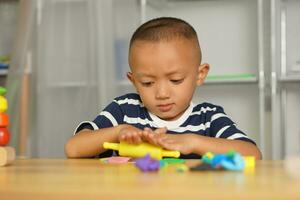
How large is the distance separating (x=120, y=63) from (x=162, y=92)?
4.17ft

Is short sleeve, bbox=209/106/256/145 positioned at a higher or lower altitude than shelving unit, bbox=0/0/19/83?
lower

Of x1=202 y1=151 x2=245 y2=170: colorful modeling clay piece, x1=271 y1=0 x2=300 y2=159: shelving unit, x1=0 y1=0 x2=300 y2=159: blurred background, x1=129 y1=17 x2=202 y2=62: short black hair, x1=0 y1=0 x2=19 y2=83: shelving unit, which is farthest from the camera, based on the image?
x1=0 y1=0 x2=19 y2=83: shelving unit

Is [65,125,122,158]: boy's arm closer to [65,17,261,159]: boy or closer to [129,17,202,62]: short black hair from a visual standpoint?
[65,17,261,159]: boy

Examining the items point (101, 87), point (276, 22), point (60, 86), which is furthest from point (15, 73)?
point (276, 22)

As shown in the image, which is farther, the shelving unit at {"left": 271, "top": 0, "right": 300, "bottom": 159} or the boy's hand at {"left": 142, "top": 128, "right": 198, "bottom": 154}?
the shelving unit at {"left": 271, "top": 0, "right": 300, "bottom": 159}

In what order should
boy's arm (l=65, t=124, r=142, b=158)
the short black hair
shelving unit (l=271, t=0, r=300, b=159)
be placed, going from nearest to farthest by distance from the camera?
boy's arm (l=65, t=124, r=142, b=158) → the short black hair → shelving unit (l=271, t=0, r=300, b=159)

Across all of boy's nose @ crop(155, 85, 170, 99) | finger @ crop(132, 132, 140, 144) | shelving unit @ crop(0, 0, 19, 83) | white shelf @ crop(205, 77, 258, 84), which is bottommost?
finger @ crop(132, 132, 140, 144)

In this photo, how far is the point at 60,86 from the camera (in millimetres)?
2289

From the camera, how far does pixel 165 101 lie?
113 centimetres

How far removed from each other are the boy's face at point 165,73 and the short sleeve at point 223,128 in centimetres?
8

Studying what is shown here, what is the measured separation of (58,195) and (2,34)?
3087 millimetres

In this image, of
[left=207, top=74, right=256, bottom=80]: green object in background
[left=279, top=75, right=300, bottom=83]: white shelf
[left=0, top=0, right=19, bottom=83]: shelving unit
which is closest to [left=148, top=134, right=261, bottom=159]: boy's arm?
[left=279, top=75, right=300, bottom=83]: white shelf

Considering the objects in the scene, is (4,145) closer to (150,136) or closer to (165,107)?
(150,136)

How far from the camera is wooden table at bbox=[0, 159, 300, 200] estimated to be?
0.42 meters
